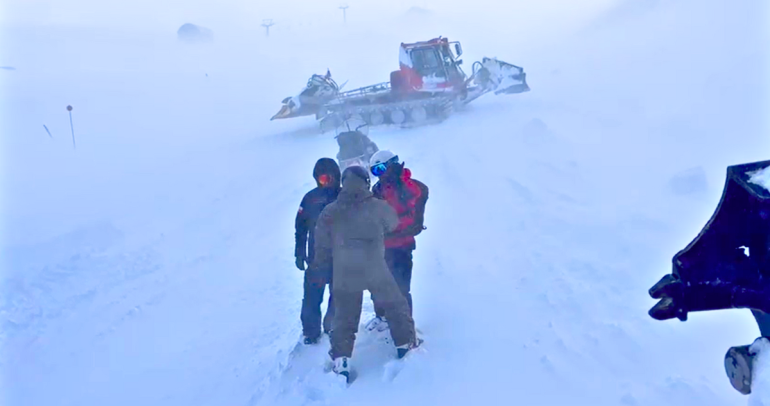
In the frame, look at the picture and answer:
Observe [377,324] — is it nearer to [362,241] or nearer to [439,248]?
[362,241]

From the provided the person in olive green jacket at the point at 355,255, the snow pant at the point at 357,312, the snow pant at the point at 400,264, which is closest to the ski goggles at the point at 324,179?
the person in olive green jacket at the point at 355,255

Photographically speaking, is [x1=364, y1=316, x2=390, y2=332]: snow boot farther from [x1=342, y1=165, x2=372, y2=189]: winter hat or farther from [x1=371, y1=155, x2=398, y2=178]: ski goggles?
[x1=342, y1=165, x2=372, y2=189]: winter hat

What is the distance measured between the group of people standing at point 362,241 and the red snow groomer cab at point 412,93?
521 inches

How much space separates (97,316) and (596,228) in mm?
6015

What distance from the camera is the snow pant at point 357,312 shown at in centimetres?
499

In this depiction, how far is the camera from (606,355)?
5.39 metres

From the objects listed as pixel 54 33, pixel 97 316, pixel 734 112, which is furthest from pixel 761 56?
pixel 54 33

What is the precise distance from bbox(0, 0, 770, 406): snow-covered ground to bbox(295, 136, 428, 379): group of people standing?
353 mm

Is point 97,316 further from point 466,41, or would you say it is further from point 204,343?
point 466,41

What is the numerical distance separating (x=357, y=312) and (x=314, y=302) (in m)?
0.76

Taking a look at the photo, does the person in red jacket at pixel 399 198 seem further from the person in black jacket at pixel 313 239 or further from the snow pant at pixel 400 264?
the person in black jacket at pixel 313 239

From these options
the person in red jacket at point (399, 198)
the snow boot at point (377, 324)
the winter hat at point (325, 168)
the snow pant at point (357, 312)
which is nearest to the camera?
the snow pant at point (357, 312)

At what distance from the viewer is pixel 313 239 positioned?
211 inches

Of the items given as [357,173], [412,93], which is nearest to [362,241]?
[357,173]
